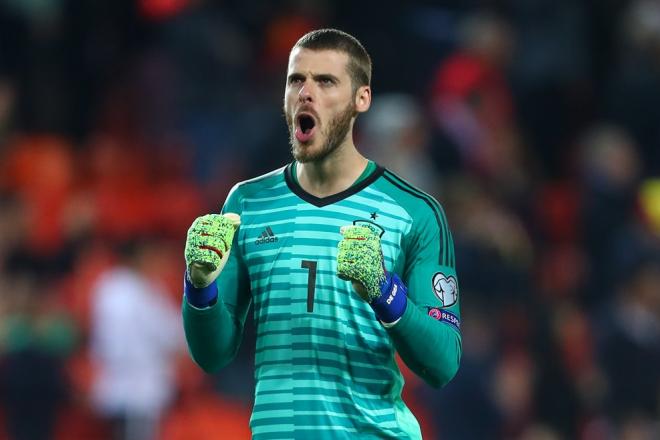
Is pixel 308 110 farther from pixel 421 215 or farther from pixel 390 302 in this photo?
pixel 390 302

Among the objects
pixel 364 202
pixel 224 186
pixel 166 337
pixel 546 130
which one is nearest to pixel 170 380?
pixel 166 337

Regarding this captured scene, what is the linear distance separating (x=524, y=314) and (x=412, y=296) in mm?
4930

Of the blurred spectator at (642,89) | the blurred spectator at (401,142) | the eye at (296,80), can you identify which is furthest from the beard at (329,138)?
the blurred spectator at (642,89)

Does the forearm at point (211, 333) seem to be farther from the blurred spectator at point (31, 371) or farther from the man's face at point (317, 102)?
the blurred spectator at point (31, 371)

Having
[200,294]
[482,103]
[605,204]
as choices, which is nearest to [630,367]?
[605,204]

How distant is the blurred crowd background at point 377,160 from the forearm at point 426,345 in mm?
4322

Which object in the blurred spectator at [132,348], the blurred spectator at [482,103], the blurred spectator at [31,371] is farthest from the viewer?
the blurred spectator at [482,103]

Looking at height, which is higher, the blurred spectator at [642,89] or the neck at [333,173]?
the blurred spectator at [642,89]

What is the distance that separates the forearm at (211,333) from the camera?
4.34 m

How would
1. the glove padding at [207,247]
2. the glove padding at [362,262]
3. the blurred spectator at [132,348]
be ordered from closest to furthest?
1. the glove padding at [362,262]
2. the glove padding at [207,247]
3. the blurred spectator at [132,348]

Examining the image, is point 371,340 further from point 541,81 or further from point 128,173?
point 541,81

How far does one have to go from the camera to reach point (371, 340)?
4359mm

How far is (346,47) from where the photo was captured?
452 cm

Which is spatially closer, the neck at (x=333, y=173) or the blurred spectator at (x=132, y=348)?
the neck at (x=333, y=173)
